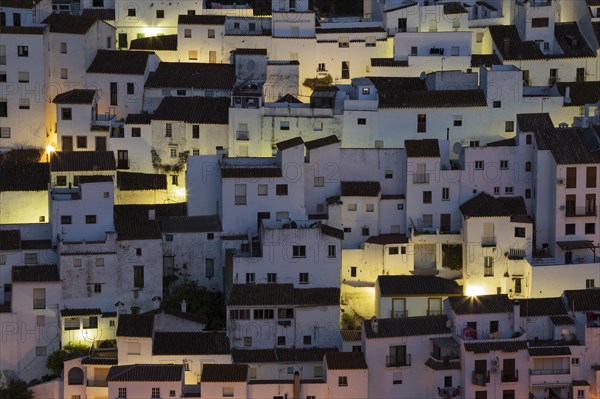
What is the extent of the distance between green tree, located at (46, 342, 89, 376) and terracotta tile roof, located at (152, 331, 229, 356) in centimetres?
279

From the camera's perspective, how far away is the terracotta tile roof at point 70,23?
87.3 metres

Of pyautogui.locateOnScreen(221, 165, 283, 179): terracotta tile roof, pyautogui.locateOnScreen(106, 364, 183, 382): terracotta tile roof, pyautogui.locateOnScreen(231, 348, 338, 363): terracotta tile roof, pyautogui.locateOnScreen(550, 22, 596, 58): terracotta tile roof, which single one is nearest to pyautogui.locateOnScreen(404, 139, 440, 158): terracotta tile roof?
pyautogui.locateOnScreen(221, 165, 283, 179): terracotta tile roof

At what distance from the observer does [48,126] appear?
86.8 metres

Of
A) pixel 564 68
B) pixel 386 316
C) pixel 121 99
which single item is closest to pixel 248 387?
pixel 386 316

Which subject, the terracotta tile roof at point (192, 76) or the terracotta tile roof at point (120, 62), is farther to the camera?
the terracotta tile roof at point (192, 76)

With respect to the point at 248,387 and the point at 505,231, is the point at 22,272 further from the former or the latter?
the point at 505,231

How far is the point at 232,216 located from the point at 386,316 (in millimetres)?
6935

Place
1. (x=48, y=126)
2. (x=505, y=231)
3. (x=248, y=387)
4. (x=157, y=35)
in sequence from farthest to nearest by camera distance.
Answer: (x=157, y=35) < (x=48, y=126) < (x=505, y=231) < (x=248, y=387)

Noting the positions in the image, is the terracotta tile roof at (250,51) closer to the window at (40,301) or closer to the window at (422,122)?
the window at (422,122)

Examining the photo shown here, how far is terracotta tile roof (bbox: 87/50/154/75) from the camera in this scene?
8750cm

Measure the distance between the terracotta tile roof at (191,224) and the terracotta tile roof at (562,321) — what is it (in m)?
12.9

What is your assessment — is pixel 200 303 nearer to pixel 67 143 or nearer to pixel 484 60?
pixel 67 143

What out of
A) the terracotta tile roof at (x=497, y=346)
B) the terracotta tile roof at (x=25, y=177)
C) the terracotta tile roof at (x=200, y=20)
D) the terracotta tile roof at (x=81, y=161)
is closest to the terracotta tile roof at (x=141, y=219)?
the terracotta tile roof at (x=81, y=161)

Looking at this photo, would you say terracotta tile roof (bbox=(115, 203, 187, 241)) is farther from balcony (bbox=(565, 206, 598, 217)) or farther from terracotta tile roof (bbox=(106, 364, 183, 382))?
balcony (bbox=(565, 206, 598, 217))
